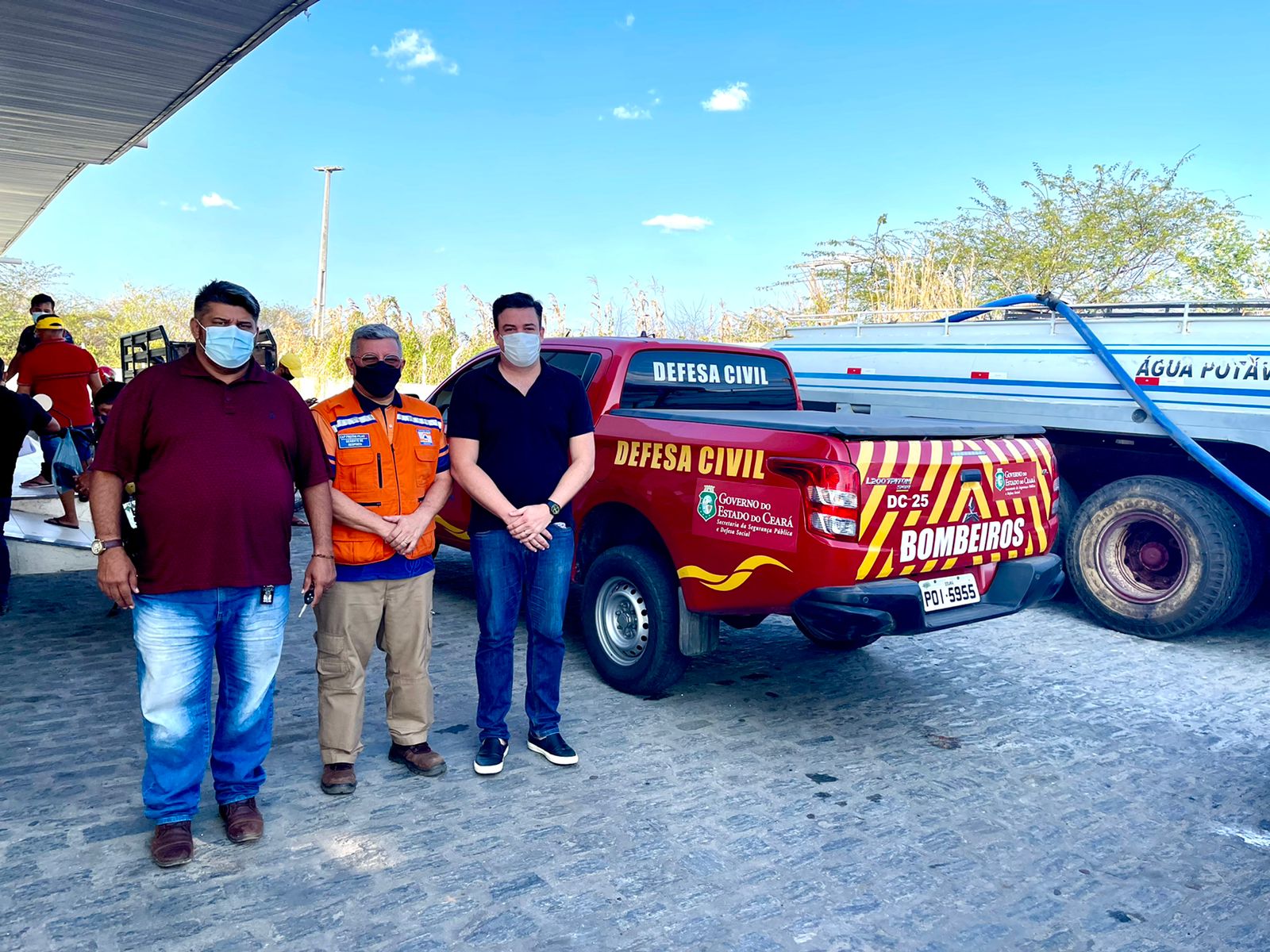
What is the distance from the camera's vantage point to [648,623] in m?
4.62

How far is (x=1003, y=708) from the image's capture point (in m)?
4.71

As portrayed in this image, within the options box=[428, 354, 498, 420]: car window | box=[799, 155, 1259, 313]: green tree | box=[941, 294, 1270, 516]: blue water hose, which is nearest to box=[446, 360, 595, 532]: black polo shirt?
box=[428, 354, 498, 420]: car window

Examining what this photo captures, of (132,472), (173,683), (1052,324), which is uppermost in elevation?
(1052,324)

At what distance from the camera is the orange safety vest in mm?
3449

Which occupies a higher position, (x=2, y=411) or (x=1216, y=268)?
(x=1216, y=268)

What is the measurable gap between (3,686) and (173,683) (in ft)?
7.31

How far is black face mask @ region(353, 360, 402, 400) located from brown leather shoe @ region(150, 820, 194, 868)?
1570mm

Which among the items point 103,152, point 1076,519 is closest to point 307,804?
point 1076,519

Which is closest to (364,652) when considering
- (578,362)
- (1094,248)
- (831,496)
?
(831,496)

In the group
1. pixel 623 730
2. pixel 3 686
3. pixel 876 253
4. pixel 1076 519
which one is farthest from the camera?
pixel 876 253

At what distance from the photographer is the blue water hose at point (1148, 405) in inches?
225

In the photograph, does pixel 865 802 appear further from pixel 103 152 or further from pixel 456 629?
pixel 103 152

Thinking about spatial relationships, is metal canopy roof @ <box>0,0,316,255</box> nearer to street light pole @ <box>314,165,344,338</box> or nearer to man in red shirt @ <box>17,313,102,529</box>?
man in red shirt @ <box>17,313,102,529</box>

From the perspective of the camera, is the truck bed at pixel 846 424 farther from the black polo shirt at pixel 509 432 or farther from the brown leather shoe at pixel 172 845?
the brown leather shoe at pixel 172 845
